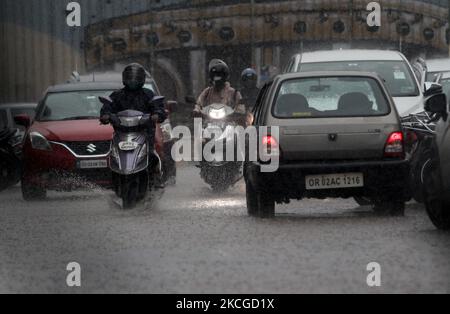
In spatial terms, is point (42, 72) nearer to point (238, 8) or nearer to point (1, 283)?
point (238, 8)

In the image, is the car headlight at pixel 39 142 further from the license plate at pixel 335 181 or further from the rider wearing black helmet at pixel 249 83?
the license plate at pixel 335 181

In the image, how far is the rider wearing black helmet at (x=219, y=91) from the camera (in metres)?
18.4

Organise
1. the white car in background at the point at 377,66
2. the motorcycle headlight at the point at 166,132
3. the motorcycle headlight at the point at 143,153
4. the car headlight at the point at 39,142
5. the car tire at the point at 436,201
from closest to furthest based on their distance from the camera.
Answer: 1. the car tire at the point at 436,201
2. the motorcycle headlight at the point at 143,153
3. the car headlight at the point at 39,142
4. the white car in background at the point at 377,66
5. the motorcycle headlight at the point at 166,132

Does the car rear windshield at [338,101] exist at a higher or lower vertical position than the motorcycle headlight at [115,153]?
higher

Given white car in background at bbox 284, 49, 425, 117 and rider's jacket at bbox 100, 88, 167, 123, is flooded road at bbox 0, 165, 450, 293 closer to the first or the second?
rider's jacket at bbox 100, 88, 167, 123

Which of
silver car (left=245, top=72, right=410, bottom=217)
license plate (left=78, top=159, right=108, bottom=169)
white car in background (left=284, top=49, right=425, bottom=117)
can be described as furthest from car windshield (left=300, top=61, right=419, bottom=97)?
silver car (left=245, top=72, right=410, bottom=217)

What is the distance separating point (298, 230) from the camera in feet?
39.4

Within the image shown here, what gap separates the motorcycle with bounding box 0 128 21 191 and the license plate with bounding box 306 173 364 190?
8065 mm

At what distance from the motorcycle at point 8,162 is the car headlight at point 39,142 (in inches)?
103

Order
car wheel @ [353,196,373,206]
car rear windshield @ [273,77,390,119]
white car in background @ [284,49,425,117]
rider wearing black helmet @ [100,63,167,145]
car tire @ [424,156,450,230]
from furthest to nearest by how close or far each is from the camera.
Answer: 1. white car in background @ [284,49,425,117]
2. rider wearing black helmet @ [100,63,167,145]
3. car wheel @ [353,196,373,206]
4. car rear windshield @ [273,77,390,119]
5. car tire @ [424,156,450,230]

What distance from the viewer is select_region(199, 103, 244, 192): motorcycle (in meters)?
17.8

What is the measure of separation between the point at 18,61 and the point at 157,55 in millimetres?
5958

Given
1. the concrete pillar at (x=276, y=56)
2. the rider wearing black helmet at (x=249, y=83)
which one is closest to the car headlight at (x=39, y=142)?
the rider wearing black helmet at (x=249, y=83)

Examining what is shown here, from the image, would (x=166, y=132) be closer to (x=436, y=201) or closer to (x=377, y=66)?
(x=377, y=66)
